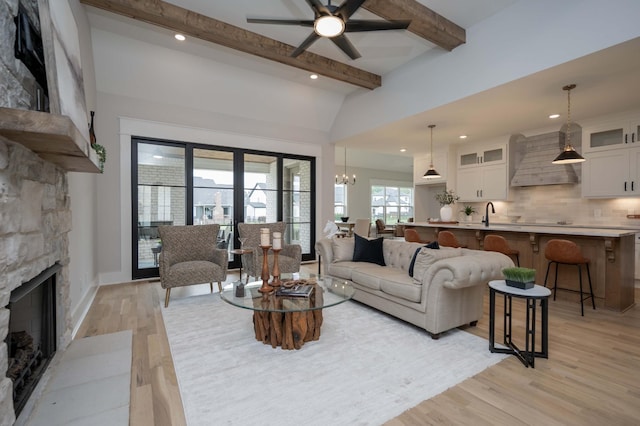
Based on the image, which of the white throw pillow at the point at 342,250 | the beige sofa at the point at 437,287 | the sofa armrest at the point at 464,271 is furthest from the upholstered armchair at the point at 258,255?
the sofa armrest at the point at 464,271

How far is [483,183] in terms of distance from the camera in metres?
6.61

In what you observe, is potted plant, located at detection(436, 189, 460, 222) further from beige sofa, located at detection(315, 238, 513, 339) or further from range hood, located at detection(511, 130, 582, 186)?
beige sofa, located at detection(315, 238, 513, 339)

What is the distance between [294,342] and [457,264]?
1.54 m

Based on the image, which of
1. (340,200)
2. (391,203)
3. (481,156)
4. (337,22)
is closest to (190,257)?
(337,22)

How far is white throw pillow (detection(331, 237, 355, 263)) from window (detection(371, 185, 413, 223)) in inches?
292

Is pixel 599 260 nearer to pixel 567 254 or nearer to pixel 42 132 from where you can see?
pixel 567 254

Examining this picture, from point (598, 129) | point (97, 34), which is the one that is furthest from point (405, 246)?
point (97, 34)

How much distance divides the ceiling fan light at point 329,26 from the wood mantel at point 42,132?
212cm

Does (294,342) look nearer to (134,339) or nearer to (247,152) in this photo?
(134,339)

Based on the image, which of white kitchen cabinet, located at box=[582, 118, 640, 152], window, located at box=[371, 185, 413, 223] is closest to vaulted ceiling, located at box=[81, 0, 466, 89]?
white kitchen cabinet, located at box=[582, 118, 640, 152]

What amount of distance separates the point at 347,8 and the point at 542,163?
207 inches

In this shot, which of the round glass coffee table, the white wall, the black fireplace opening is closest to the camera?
the black fireplace opening

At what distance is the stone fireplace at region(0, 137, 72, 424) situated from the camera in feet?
4.69

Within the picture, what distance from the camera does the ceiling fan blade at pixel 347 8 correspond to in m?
2.53
